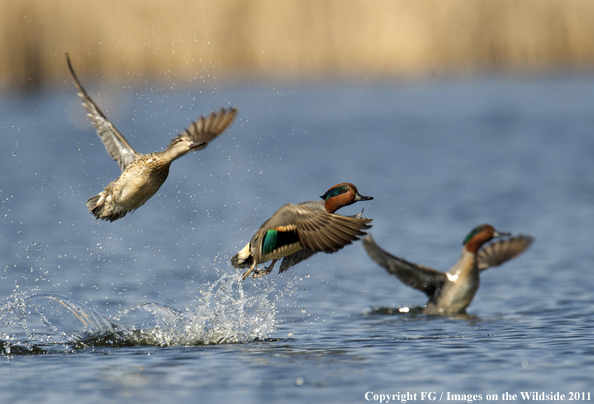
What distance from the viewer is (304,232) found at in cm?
643

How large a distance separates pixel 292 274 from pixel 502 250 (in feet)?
8.80

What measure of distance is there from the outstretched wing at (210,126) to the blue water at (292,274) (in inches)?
55.0

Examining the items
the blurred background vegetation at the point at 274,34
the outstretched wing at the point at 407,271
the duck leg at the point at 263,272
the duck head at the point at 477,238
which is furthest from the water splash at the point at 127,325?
the blurred background vegetation at the point at 274,34

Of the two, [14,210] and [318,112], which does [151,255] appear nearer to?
[14,210]

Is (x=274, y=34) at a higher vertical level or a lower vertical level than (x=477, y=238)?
higher

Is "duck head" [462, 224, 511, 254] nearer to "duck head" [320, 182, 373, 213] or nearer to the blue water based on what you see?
the blue water

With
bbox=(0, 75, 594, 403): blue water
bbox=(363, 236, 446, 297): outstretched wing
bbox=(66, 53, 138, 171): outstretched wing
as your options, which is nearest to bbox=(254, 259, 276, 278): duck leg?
bbox=(0, 75, 594, 403): blue water

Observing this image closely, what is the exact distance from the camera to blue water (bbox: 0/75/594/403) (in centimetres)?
584

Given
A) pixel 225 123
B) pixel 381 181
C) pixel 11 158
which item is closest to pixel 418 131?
pixel 381 181

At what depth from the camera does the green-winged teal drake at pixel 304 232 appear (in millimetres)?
6246

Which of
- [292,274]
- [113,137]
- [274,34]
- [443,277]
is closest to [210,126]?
[113,137]

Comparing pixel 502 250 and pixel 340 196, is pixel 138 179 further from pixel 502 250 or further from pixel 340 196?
pixel 502 250

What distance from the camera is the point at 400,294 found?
9.27 m

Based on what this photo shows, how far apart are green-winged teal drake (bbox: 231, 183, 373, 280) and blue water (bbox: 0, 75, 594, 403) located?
717 mm
